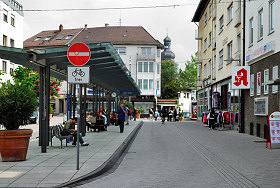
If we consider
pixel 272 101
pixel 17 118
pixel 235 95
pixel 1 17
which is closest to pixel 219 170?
pixel 17 118

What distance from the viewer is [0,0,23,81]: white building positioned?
43.0 metres

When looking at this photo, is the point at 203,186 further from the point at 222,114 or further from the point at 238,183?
the point at 222,114

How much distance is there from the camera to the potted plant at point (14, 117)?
1005cm

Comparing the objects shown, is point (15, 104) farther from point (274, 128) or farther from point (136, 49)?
point (136, 49)

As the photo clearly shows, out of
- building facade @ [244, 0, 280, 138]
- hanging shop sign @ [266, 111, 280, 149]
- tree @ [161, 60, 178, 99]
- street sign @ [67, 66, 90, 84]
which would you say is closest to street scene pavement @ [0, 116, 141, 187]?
street sign @ [67, 66, 90, 84]

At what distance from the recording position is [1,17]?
139ft

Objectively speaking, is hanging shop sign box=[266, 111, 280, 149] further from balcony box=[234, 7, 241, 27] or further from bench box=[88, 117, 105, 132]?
balcony box=[234, 7, 241, 27]

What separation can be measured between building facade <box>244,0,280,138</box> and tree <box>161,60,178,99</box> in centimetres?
7615

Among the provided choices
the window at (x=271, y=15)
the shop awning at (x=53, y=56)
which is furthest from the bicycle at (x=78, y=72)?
the window at (x=271, y=15)

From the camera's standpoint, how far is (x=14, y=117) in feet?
33.5

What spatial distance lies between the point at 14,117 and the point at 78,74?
2.39 meters

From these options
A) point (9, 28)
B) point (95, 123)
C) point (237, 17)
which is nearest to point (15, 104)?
point (95, 123)

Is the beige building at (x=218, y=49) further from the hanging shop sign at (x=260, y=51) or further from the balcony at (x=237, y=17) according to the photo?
the hanging shop sign at (x=260, y=51)

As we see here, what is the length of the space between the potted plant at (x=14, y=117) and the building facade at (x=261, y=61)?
36.6 ft
